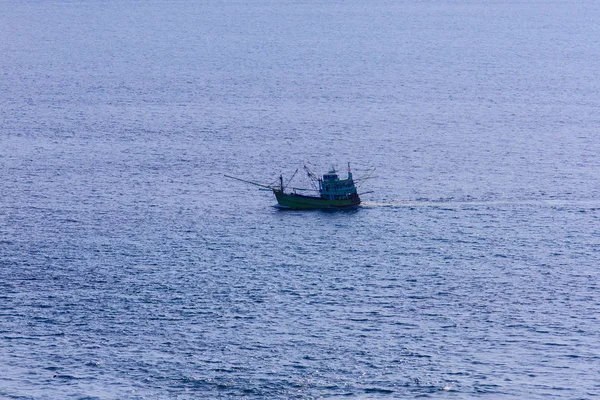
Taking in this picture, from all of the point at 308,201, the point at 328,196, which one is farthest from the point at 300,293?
the point at 328,196

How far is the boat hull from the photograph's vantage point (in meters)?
189

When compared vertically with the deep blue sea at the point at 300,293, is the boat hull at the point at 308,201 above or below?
above

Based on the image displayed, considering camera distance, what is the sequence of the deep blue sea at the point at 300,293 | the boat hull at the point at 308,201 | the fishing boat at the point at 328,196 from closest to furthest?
the deep blue sea at the point at 300,293 → the fishing boat at the point at 328,196 → the boat hull at the point at 308,201

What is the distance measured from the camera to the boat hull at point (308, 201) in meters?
189

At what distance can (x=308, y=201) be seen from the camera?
622ft

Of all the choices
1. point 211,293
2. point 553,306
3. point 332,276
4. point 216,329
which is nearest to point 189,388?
point 216,329

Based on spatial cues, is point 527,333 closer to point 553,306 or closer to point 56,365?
point 553,306

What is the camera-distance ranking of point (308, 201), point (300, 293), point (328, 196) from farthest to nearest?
point (308, 201) < point (328, 196) < point (300, 293)

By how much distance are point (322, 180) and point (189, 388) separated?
72.8m

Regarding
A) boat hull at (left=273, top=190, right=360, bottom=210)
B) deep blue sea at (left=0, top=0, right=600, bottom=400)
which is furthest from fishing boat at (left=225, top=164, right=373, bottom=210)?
deep blue sea at (left=0, top=0, right=600, bottom=400)

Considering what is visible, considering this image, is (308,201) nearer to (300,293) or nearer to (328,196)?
(328,196)

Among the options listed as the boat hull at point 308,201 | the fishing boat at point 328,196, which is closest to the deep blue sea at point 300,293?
the boat hull at point 308,201

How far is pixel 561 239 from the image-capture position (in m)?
170

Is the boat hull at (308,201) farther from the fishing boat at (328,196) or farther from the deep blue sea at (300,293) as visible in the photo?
the deep blue sea at (300,293)
